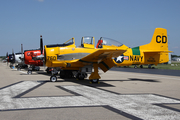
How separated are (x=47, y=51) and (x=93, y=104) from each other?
288 inches

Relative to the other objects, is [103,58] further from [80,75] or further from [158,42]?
[158,42]

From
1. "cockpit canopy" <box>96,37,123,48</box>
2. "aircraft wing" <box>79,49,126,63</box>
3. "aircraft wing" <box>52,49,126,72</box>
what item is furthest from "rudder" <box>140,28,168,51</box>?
"aircraft wing" <box>79,49,126,63</box>

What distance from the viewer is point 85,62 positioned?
39.9ft

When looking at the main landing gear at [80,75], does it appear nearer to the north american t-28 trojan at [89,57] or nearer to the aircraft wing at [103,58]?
the north american t-28 trojan at [89,57]

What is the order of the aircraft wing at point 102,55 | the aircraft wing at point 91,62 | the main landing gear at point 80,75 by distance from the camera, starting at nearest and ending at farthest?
the aircraft wing at point 102,55 → the aircraft wing at point 91,62 → the main landing gear at point 80,75

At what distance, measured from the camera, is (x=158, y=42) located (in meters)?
15.3

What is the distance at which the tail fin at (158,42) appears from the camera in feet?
49.9

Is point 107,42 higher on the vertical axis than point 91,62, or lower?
higher

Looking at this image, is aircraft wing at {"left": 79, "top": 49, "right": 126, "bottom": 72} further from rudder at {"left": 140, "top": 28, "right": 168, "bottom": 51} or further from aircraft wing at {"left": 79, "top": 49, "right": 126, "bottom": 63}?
rudder at {"left": 140, "top": 28, "right": 168, "bottom": 51}

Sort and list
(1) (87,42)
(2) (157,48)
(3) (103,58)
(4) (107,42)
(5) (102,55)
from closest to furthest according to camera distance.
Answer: (5) (102,55) → (3) (103,58) → (4) (107,42) → (1) (87,42) → (2) (157,48)

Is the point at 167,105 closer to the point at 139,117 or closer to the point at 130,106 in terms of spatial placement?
the point at 130,106

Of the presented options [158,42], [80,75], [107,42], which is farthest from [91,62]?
[158,42]

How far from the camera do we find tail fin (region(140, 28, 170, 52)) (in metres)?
15.2

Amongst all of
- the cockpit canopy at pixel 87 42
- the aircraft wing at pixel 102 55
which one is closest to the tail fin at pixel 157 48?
the cockpit canopy at pixel 87 42
